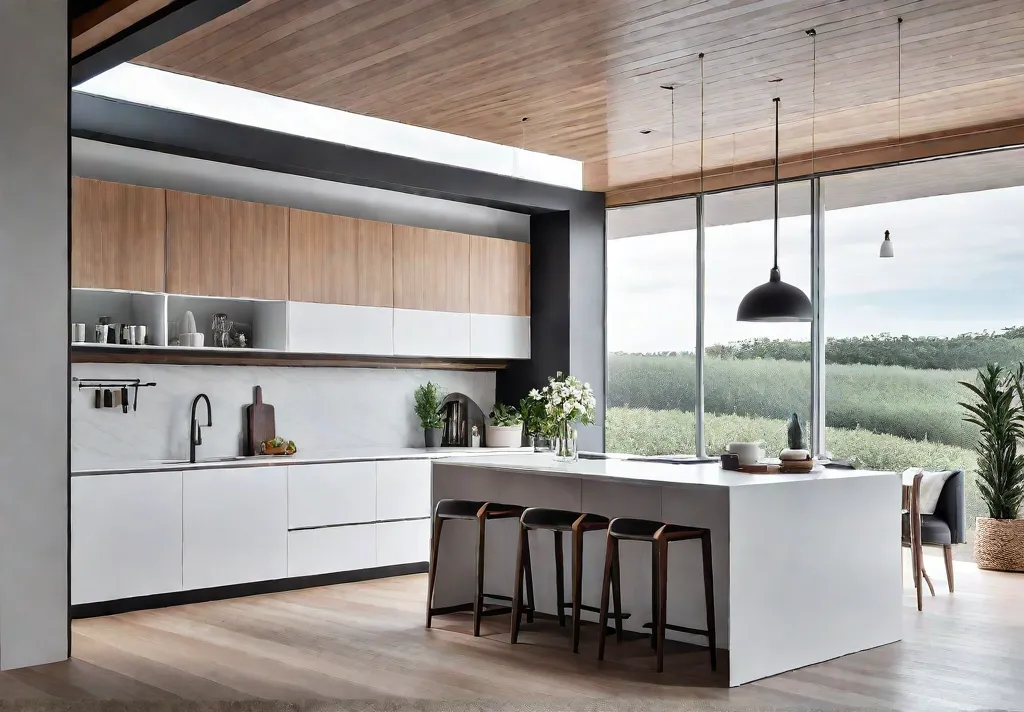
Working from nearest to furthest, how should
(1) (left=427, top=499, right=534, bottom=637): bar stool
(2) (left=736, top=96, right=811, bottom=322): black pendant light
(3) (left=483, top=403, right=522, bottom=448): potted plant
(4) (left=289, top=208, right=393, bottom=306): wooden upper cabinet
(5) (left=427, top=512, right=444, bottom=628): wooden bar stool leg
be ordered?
(2) (left=736, top=96, right=811, bottom=322): black pendant light, (1) (left=427, top=499, right=534, bottom=637): bar stool, (5) (left=427, top=512, right=444, bottom=628): wooden bar stool leg, (4) (left=289, top=208, right=393, bottom=306): wooden upper cabinet, (3) (left=483, top=403, right=522, bottom=448): potted plant

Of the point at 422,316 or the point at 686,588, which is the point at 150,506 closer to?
the point at 422,316

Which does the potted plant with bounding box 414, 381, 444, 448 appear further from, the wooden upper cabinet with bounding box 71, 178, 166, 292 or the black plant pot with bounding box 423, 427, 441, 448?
the wooden upper cabinet with bounding box 71, 178, 166, 292

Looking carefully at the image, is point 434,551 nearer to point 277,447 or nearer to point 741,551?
point 277,447

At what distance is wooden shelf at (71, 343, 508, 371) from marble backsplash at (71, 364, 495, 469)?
0.21ft

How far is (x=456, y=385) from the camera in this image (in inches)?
334

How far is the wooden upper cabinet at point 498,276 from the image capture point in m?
8.16

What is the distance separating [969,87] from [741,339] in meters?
2.77

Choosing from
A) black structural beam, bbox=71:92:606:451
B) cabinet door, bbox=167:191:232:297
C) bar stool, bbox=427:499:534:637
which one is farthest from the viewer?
cabinet door, bbox=167:191:232:297

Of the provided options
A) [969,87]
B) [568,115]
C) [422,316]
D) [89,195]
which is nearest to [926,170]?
[969,87]

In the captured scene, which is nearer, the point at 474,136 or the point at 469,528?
the point at 469,528

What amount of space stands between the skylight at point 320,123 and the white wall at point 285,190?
464mm

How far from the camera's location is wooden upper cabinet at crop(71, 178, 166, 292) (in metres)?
5.90

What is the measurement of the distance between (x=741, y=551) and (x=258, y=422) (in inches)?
149

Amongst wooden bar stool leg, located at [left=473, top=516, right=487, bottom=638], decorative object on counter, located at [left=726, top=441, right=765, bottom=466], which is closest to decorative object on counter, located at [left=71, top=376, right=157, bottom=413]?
wooden bar stool leg, located at [left=473, top=516, right=487, bottom=638]
